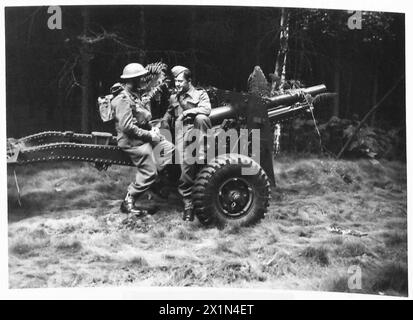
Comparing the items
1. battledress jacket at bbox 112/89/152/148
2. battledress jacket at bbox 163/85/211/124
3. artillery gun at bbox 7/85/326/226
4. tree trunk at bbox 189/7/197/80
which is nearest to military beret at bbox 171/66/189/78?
tree trunk at bbox 189/7/197/80

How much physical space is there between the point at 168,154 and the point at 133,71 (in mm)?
1352

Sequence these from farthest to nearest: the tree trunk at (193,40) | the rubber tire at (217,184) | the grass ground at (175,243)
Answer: the tree trunk at (193,40)
the rubber tire at (217,184)
the grass ground at (175,243)

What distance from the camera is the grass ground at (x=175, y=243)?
31.4ft

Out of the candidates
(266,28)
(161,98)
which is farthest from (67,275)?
(266,28)

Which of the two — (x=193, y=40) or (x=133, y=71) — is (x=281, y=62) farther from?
(x=133, y=71)

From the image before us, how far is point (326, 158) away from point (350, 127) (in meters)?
0.63

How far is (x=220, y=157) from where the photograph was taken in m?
9.76

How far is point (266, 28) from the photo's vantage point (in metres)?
10.0

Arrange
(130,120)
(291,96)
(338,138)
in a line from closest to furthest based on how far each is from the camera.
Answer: (130,120) < (291,96) < (338,138)

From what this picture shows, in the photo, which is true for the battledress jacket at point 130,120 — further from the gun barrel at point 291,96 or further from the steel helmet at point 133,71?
the gun barrel at point 291,96

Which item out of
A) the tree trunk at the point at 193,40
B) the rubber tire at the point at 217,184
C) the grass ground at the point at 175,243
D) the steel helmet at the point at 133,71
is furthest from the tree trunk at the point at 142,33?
the rubber tire at the point at 217,184

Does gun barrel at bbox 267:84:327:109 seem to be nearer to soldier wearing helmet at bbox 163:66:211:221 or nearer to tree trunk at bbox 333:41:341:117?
tree trunk at bbox 333:41:341:117

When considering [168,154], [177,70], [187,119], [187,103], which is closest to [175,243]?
[168,154]

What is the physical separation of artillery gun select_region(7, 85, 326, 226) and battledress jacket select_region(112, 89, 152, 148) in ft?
0.65
